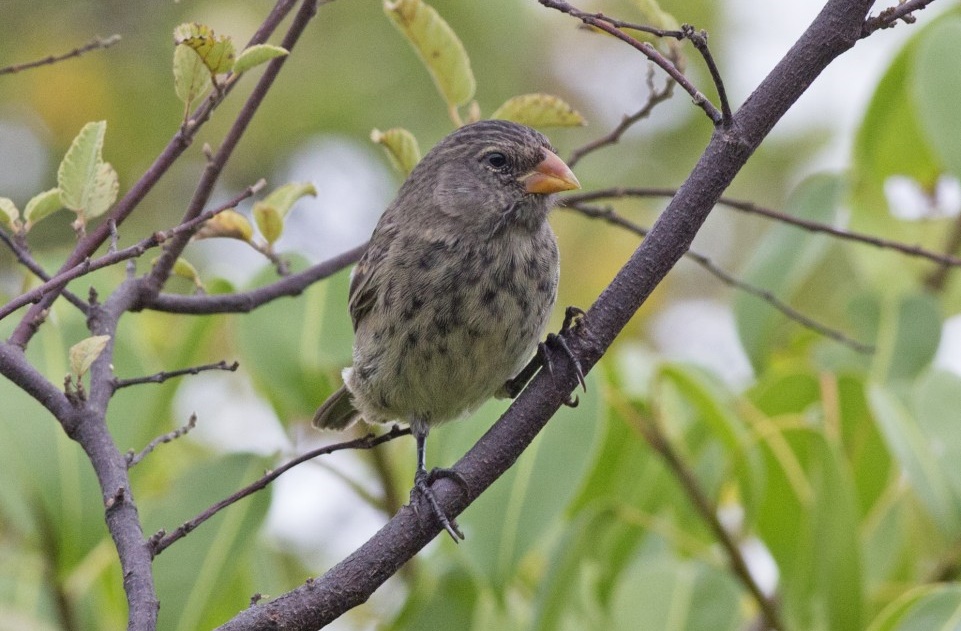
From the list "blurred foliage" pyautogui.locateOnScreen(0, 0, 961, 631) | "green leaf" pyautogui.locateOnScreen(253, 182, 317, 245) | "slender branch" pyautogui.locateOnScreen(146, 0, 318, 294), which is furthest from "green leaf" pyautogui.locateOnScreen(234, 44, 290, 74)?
"green leaf" pyautogui.locateOnScreen(253, 182, 317, 245)

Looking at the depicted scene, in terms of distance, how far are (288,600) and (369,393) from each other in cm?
136

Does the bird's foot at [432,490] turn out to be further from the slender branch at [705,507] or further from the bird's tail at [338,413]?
the bird's tail at [338,413]

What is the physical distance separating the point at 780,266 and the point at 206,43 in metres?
1.82

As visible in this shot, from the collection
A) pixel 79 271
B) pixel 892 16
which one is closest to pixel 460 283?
pixel 79 271

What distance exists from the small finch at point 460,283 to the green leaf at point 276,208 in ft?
1.47

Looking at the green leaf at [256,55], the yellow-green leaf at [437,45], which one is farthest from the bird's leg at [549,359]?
the green leaf at [256,55]

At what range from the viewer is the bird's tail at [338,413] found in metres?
3.57

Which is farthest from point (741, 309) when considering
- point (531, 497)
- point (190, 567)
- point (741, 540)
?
point (190, 567)

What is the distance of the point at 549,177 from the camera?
3184mm

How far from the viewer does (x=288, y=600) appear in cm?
203

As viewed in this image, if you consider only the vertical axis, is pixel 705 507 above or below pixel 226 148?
below

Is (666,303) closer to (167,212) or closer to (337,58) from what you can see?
(337,58)

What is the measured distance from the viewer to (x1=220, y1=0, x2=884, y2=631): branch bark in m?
2.04

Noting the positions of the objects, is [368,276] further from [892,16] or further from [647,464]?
[892,16]
